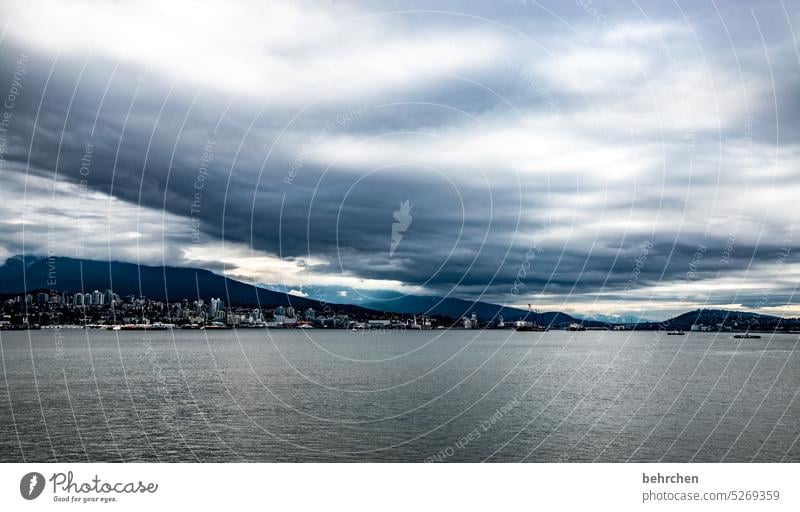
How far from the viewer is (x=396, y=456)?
5297 centimetres

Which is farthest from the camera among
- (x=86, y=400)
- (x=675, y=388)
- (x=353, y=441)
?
(x=675, y=388)

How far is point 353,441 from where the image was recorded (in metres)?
58.9

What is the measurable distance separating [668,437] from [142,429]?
2021 inches

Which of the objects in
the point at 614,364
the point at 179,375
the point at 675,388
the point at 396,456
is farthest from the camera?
the point at 614,364

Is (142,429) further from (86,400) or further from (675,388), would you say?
(675,388)

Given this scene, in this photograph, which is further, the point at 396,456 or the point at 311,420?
the point at 311,420

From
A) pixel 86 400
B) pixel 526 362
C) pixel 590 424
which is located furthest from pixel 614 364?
pixel 86 400

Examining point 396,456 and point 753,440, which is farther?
point 753,440

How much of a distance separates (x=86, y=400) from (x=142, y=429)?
25039mm
